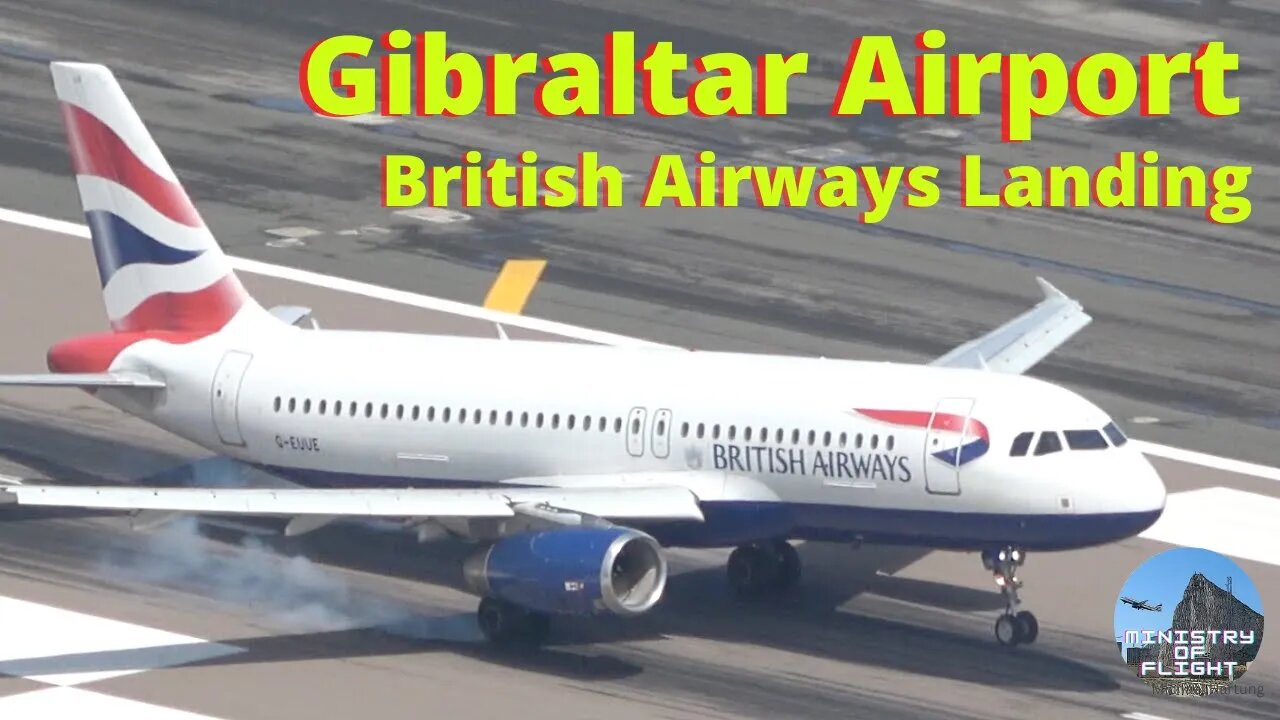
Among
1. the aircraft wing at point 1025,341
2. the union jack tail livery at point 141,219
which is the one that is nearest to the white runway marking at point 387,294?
the aircraft wing at point 1025,341

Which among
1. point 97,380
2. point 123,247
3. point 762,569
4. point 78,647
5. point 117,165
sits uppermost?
point 117,165

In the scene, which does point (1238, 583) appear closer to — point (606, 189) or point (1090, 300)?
point (1090, 300)

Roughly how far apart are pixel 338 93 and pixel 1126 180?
21163mm

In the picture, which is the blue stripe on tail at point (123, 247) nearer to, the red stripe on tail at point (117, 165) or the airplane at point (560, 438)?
the airplane at point (560, 438)

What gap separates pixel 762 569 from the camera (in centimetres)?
4494

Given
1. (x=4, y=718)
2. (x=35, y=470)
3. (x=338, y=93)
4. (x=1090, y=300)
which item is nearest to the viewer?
(x=4, y=718)

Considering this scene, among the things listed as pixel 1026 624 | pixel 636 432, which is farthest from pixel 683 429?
pixel 1026 624

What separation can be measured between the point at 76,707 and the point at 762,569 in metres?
11.4

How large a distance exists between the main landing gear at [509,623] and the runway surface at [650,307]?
1.32 ft

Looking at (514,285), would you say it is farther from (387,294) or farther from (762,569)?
(762,569)

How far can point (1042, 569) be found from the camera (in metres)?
46.7

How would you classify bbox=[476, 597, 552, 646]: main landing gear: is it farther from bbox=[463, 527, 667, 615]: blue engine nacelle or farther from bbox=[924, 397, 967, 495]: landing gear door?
bbox=[924, 397, 967, 495]: landing gear door

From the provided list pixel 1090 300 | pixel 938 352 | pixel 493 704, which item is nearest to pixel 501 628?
pixel 493 704

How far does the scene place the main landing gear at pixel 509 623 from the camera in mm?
42000
